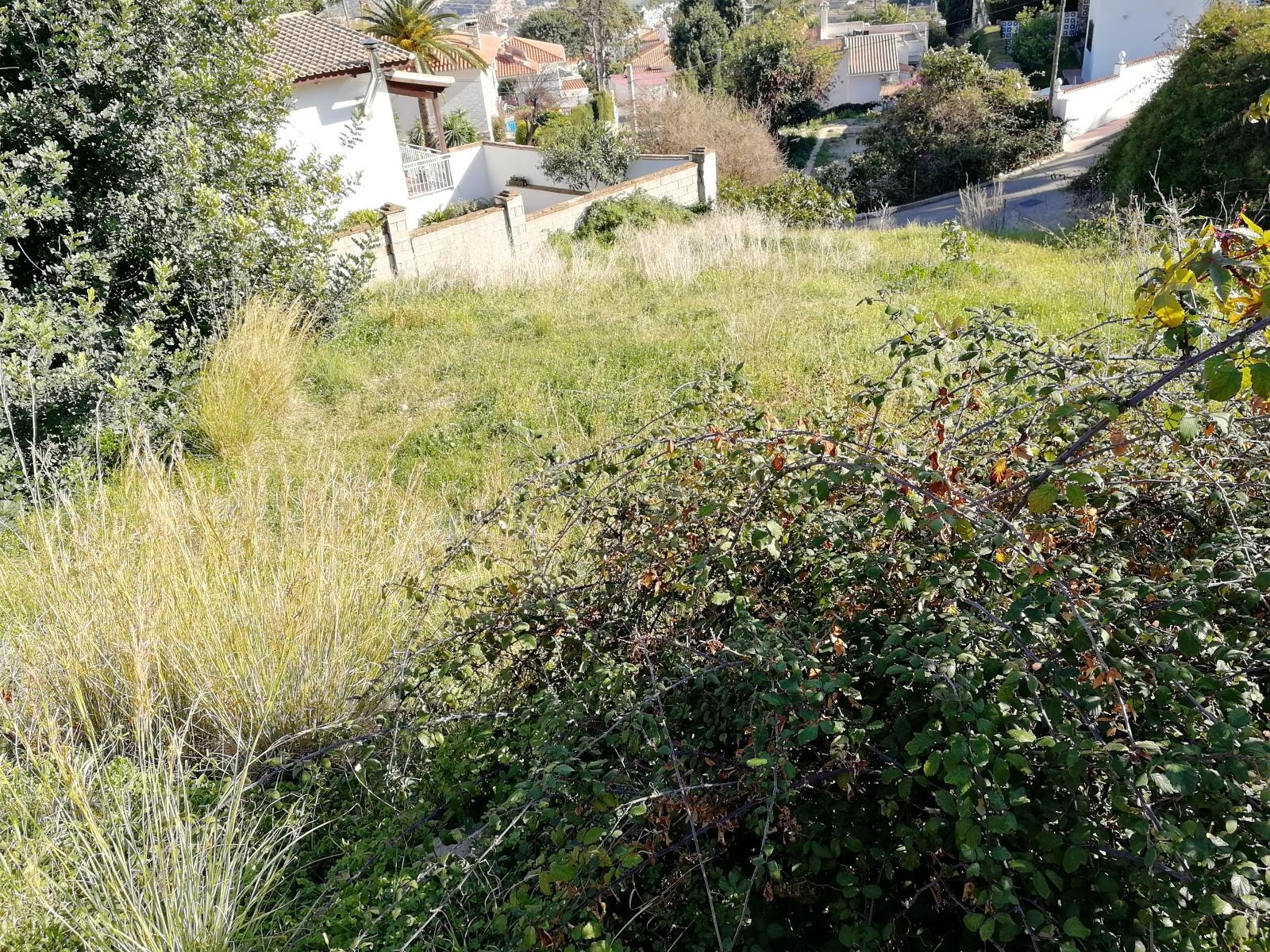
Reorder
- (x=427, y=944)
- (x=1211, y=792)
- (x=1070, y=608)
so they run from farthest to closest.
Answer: (x=427, y=944) → (x=1070, y=608) → (x=1211, y=792)

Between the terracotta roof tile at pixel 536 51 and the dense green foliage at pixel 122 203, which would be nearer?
the dense green foliage at pixel 122 203

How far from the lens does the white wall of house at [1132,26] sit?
2875 centimetres

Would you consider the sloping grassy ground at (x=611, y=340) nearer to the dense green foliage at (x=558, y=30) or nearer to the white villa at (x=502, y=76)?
the white villa at (x=502, y=76)

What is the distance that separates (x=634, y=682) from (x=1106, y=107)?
1254 inches

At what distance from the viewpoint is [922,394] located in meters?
2.64

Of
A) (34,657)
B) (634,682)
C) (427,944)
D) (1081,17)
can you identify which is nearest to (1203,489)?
(634,682)

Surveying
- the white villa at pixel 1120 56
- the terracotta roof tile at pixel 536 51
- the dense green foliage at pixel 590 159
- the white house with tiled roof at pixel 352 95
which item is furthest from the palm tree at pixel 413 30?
the terracotta roof tile at pixel 536 51

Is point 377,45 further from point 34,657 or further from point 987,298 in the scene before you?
point 34,657

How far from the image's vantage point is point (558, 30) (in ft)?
225

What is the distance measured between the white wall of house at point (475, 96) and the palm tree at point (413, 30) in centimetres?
410

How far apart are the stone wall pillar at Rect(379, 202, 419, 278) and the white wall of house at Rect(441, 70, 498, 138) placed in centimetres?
2458

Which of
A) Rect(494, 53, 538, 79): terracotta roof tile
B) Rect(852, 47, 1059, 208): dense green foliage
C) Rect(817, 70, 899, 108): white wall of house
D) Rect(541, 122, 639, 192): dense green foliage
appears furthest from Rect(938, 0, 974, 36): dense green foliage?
Rect(541, 122, 639, 192): dense green foliage

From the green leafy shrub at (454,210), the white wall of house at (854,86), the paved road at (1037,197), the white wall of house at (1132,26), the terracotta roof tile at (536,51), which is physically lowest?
the paved road at (1037,197)

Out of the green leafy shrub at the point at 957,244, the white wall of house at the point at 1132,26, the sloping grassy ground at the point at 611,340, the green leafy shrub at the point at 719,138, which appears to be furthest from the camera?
the white wall of house at the point at 1132,26
